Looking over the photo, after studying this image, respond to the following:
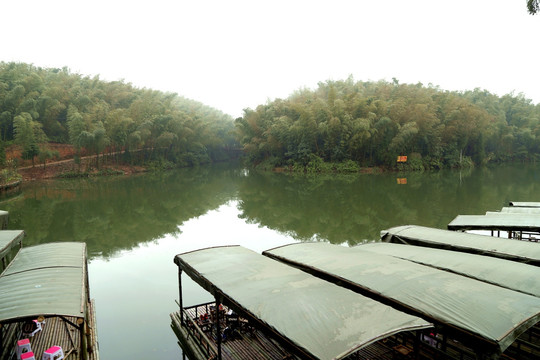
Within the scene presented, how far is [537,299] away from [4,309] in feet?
19.6

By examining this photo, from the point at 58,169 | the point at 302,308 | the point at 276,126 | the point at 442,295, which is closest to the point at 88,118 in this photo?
the point at 58,169

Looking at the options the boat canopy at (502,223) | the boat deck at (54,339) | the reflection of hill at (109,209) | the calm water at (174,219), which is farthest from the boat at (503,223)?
the reflection of hill at (109,209)

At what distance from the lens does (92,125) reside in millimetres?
35188

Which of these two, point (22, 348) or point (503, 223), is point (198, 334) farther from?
point (503, 223)

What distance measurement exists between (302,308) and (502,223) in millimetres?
6702

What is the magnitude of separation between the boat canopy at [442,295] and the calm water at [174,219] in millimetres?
3088

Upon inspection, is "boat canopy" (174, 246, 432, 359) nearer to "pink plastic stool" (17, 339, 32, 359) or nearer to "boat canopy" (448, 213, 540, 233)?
"pink plastic stool" (17, 339, 32, 359)

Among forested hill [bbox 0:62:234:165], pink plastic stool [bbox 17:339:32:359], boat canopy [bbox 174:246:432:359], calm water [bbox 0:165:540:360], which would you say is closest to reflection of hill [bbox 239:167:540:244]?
calm water [bbox 0:165:540:360]

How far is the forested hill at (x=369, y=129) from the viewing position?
36281 mm

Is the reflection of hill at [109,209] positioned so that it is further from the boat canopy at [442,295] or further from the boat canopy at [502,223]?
the boat canopy at [502,223]

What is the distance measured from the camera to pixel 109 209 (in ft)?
60.9

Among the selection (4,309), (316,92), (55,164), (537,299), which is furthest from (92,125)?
(537,299)

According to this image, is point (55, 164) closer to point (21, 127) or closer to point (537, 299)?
point (21, 127)

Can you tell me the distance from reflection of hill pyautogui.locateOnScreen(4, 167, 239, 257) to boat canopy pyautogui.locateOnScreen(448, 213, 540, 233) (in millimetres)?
9963
